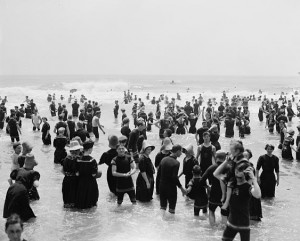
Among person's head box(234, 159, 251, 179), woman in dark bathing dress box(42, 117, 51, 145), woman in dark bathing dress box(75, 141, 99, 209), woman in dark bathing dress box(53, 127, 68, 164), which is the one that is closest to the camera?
person's head box(234, 159, 251, 179)

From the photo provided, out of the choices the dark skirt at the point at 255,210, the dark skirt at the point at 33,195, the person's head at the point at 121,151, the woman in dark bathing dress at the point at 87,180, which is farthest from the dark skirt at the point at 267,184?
the dark skirt at the point at 33,195

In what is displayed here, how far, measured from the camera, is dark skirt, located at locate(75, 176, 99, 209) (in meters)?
8.13

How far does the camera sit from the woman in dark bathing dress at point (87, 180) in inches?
313

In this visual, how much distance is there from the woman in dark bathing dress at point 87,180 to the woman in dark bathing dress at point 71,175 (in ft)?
0.37

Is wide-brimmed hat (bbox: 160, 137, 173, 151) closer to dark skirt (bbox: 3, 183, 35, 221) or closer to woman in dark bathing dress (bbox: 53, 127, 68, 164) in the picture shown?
dark skirt (bbox: 3, 183, 35, 221)

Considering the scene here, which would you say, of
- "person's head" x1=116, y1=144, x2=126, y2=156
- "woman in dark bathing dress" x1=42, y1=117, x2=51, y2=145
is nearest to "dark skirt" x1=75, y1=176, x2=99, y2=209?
"person's head" x1=116, y1=144, x2=126, y2=156

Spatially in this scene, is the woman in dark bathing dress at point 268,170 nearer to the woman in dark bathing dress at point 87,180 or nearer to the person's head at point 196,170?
the person's head at point 196,170

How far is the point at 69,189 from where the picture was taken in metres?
8.30

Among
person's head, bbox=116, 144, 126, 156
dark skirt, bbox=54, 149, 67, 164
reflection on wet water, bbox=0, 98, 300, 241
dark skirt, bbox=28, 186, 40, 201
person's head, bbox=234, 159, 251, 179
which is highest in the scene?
person's head, bbox=234, 159, 251, 179

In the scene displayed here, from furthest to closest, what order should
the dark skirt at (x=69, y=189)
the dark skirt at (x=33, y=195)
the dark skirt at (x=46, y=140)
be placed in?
the dark skirt at (x=46, y=140) → the dark skirt at (x=33, y=195) → the dark skirt at (x=69, y=189)

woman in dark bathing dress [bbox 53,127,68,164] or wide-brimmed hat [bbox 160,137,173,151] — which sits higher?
wide-brimmed hat [bbox 160,137,173,151]

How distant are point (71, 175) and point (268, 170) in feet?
14.3

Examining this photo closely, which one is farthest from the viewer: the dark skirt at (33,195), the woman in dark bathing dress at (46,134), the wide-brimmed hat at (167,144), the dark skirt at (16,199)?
the woman in dark bathing dress at (46,134)

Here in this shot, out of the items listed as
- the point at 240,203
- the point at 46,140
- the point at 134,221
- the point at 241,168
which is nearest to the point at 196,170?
the point at 134,221
